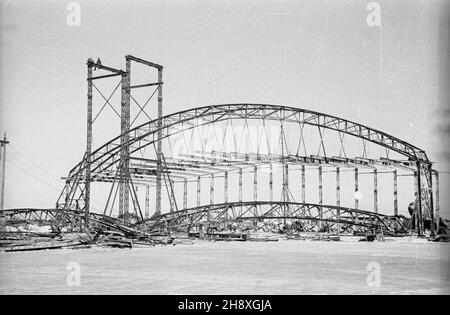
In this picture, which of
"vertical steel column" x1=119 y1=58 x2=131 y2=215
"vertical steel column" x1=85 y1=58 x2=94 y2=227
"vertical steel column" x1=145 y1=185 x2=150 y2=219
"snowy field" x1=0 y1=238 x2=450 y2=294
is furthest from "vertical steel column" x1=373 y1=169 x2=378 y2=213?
"snowy field" x1=0 y1=238 x2=450 y2=294

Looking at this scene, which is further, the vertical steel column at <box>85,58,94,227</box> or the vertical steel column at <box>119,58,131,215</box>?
the vertical steel column at <box>119,58,131,215</box>

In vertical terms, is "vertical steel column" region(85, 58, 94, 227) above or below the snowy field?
above

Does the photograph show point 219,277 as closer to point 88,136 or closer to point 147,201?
point 88,136

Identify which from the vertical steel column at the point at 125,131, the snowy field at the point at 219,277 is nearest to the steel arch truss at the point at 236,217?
the vertical steel column at the point at 125,131

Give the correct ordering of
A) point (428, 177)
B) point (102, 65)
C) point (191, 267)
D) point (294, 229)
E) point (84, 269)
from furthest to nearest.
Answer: point (294, 229), point (428, 177), point (102, 65), point (191, 267), point (84, 269)

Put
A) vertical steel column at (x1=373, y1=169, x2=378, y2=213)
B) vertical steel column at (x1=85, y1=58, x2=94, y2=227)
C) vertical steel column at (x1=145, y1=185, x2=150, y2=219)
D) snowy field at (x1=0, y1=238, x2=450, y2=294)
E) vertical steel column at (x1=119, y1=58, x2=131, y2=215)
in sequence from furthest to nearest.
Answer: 1. vertical steel column at (x1=145, y1=185, x2=150, y2=219)
2. vertical steel column at (x1=373, y1=169, x2=378, y2=213)
3. vertical steel column at (x1=119, y1=58, x2=131, y2=215)
4. vertical steel column at (x1=85, y1=58, x2=94, y2=227)
5. snowy field at (x1=0, y1=238, x2=450, y2=294)

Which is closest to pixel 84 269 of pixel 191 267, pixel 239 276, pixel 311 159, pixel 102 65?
pixel 191 267

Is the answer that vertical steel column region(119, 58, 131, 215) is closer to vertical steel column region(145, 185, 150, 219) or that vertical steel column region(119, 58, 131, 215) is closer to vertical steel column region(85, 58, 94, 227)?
vertical steel column region(85, 58, 94, 227)

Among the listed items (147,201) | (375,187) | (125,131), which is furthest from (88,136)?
(375,187)

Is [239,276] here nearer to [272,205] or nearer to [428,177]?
[272,205]

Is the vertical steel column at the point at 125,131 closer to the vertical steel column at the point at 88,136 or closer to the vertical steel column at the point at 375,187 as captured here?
the vertical steel column at the point at 88,136

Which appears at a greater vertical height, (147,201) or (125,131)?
(125,131)
